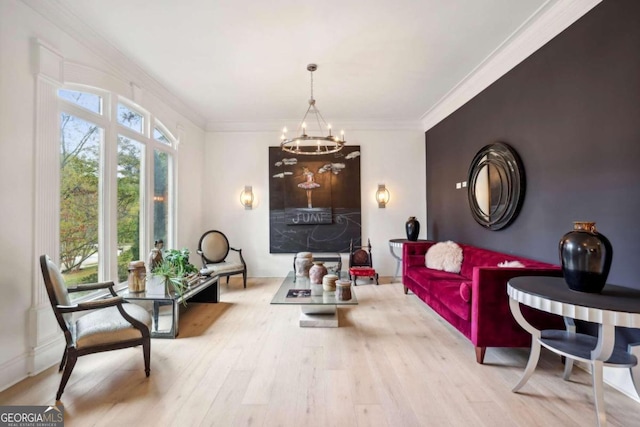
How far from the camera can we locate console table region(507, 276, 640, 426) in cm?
154

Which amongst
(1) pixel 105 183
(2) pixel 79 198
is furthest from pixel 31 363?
(1) pixel 105 183

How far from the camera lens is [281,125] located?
18.1ft

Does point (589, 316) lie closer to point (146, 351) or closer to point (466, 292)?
point (466, 292)

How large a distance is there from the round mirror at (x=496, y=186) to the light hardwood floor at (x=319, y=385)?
1446 millimetres

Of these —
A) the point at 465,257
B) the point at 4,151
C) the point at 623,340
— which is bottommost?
the point at 623,340

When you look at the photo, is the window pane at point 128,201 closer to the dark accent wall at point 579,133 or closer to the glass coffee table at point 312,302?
the glass coffee table at point 312,302

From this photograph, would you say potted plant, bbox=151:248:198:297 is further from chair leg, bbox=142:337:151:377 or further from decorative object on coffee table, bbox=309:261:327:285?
decorative object on coffee table, bbox=309:261:327:285

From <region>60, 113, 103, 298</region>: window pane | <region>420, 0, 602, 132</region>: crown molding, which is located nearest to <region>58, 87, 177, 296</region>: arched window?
<region>60, 113, 103, 298</region>: window pane

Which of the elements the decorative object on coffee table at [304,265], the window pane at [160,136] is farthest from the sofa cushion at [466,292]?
the window pane at [160,136]

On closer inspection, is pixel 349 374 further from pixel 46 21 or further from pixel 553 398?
pixel 46 21

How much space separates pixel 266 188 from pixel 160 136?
1.98 metres

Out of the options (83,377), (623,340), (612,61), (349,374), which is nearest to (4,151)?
(83,377)

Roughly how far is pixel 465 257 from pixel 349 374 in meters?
2.37

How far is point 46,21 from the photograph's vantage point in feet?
7.84
